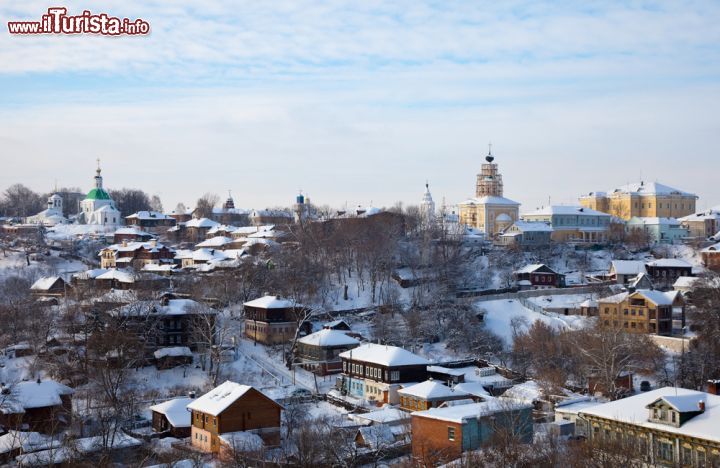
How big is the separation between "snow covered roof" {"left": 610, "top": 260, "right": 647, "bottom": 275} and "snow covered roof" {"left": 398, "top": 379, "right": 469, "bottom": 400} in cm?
2761

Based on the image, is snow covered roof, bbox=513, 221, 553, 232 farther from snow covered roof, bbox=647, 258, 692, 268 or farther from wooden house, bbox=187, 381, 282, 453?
wooden house, bbox=187, 381, 282, 453

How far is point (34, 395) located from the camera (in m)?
36.4

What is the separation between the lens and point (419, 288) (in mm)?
60094

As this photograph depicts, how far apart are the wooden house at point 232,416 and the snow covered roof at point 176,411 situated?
0.99 m

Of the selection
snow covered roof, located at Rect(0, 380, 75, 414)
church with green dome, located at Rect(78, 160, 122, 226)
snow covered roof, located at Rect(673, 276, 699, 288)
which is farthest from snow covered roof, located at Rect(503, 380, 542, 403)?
church with green dome, located at Rect(78, 160, 122, 226)

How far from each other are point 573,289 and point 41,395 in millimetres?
35259

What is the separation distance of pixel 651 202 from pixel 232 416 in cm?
6507

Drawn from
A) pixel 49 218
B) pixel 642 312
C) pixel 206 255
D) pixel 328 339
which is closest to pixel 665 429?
pixel 328 339

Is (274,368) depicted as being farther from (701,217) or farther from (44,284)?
(701,217)

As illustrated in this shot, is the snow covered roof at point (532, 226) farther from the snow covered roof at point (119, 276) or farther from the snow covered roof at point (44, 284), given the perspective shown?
the snow covered roof at point (44, 284)

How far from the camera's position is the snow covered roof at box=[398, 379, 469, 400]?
1425 inches

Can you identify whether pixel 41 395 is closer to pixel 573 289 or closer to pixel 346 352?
pixel 346 352

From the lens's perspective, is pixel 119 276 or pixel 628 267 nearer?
pixel 119 276

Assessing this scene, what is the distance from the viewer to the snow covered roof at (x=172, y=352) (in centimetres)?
4572
